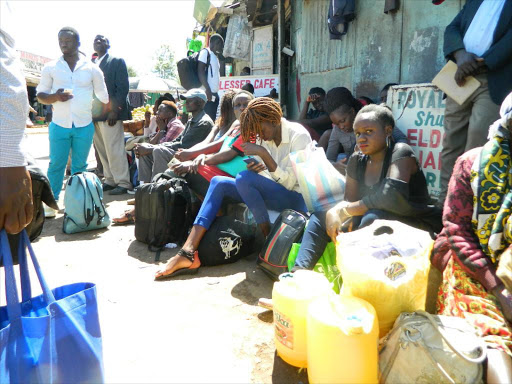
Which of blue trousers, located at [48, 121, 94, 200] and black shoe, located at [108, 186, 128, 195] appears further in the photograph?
black shoe, located at [108, 186, 128, 195]

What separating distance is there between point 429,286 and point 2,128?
7.06 feet

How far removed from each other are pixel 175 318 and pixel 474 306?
167cm

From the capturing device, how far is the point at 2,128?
4.29ft

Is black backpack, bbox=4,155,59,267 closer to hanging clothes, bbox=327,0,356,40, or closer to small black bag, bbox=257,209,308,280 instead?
small black bag, bbox=257,209,308,280

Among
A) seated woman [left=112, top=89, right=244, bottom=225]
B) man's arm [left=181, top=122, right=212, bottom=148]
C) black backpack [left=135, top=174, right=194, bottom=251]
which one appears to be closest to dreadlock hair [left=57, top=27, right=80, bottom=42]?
man's arm [left=181, top=122, right=212, bottom=148]

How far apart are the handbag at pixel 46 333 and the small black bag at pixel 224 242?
1.69m

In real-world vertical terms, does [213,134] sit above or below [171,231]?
above

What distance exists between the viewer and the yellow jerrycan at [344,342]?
1.59 meters

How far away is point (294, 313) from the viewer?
188cm

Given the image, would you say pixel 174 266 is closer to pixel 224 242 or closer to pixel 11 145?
pixel 224 242

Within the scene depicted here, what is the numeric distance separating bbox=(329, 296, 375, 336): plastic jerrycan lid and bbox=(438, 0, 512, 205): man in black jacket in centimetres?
174

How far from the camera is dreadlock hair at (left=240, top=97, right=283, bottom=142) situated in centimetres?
323

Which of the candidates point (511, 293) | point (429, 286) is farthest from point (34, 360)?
point (429, 286)

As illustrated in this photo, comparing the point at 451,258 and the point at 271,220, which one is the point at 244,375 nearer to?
the point at 451,258
